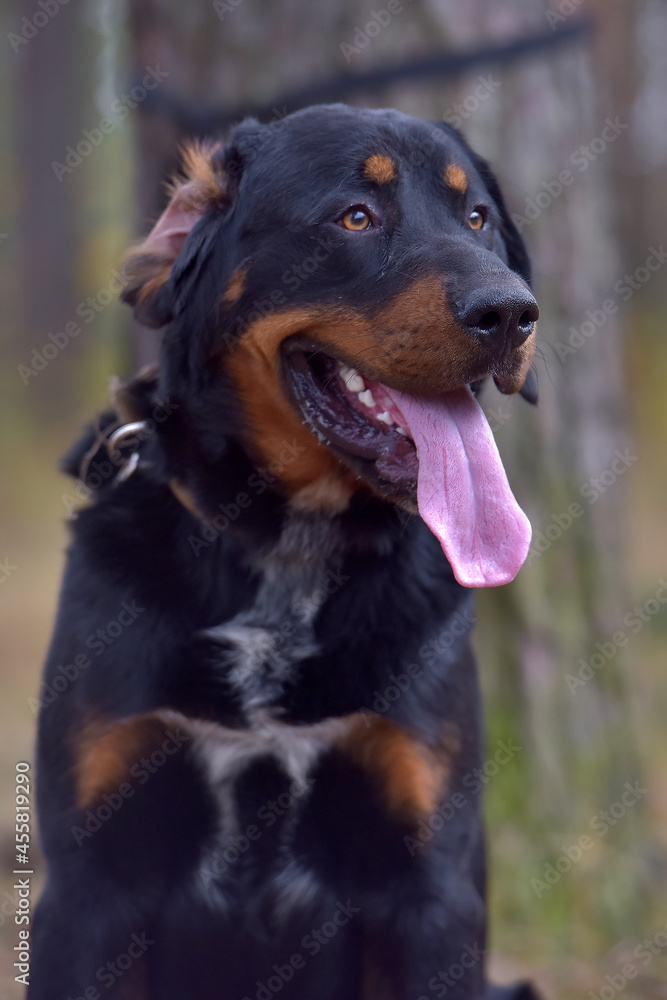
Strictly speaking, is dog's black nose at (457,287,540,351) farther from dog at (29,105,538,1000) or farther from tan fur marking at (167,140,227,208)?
tan fur marking at (167,140,227,208)

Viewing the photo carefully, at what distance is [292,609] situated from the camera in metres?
2.62

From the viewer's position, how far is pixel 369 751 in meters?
2.47

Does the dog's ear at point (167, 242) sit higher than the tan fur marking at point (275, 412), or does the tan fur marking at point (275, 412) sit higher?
the dog's ear at point (167, 242)

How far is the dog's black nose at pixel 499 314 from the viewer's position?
7.29 feet

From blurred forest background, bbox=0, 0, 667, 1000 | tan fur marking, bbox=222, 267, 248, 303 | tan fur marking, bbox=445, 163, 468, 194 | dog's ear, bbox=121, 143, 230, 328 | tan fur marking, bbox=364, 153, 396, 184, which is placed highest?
dog's ear, bbox=121, 143, 230, 328

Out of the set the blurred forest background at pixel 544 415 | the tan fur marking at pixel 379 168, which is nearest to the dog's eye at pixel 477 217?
the tan fur marking at pixel 379 168

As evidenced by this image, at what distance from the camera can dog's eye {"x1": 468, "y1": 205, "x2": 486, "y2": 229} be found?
2720 millimetres

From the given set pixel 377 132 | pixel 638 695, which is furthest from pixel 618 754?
pixel 377 132

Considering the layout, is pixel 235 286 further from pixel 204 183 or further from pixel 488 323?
pixel 488 323

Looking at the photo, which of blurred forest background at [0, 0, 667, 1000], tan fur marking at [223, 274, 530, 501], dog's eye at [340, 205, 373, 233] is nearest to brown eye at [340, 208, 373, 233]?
dog's eye at [340, 205, 373, 233]

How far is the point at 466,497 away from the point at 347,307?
0.52 meters

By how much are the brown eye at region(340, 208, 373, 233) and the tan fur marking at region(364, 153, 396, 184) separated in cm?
8

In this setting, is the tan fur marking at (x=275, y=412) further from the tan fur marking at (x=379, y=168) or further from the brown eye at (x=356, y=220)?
the tan fur marking at (x=379, y=168)

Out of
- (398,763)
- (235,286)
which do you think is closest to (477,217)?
(235,286)
